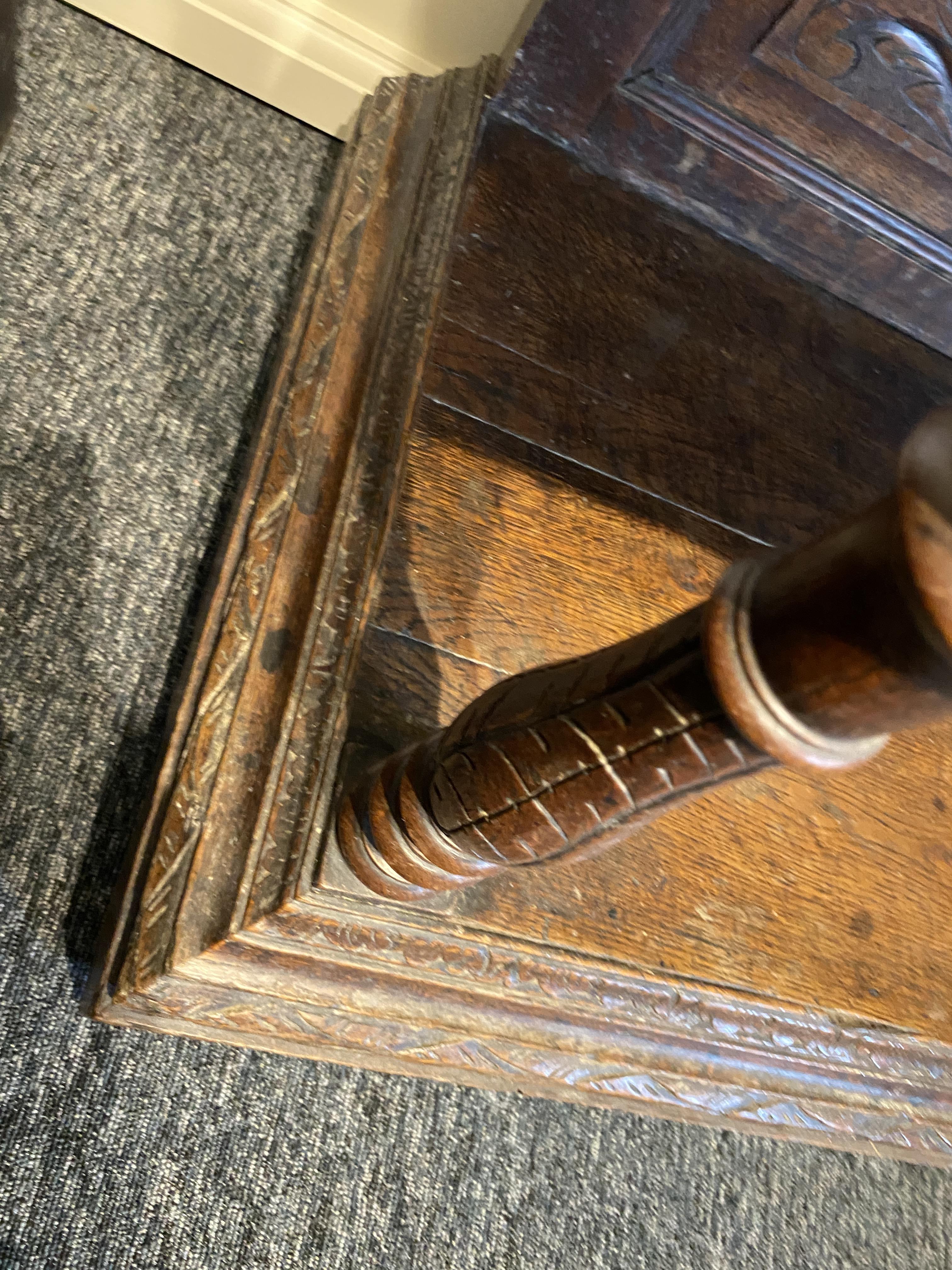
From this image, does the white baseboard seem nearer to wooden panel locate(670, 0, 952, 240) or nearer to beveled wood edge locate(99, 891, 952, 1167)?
wooden panel locate(670, 0, 952, 240)

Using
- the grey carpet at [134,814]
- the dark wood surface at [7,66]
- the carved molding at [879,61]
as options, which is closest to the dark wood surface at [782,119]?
the carved molding at [879,61]

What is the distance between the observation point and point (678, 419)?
0.79 metres

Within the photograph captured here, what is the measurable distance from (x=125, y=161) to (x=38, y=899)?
758mm

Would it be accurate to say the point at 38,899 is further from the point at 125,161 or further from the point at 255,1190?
the point at 125,161

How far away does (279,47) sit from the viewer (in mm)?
967

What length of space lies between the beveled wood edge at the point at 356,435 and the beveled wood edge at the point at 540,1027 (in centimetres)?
5

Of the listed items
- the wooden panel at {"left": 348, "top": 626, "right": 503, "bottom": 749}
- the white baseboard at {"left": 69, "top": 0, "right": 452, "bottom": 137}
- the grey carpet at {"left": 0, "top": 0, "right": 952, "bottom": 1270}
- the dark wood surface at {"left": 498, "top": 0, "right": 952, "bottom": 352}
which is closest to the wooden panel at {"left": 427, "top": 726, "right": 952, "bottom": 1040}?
the wooden panel at {"left": 348, "top": 626, "right": 503, "bottom": 749}

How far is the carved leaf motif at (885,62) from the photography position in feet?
2.63

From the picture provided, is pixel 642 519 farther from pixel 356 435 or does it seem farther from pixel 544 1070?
pixel 544 1070

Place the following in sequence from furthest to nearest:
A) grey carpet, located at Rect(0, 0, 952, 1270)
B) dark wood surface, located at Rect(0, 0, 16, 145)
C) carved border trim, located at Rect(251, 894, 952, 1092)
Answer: dark wood surface, located at Rect(0, 0, 16, 145) → grey carpet, located at Rect(0, 0, 952, 1270) → carved border trim, located at Rect(251, 894, 952, 1092)

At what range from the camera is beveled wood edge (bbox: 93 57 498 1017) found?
605 millimetres

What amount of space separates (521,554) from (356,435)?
0.54 ft

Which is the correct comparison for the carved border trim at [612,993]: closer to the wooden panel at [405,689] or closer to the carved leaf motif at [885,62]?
the wooden panel at [405,689]

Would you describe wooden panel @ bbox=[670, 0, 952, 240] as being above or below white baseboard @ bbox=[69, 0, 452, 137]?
above
